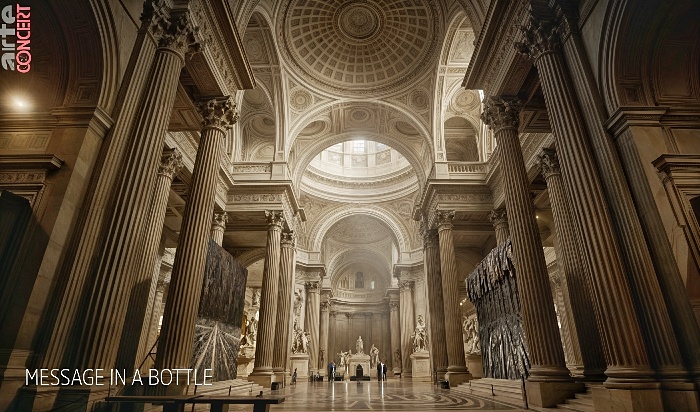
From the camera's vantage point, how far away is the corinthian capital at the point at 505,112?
8.26 meters

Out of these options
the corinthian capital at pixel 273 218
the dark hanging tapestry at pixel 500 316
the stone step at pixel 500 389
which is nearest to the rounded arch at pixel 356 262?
the corinthian capital at pixel 273 218

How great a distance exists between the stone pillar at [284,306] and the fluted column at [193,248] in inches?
337

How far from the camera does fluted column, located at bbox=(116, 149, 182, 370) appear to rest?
7387mm

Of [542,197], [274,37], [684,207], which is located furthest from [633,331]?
[274,37]

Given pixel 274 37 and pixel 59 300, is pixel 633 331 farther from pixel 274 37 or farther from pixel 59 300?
pixel 274 37

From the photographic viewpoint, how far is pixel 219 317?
10242 mm

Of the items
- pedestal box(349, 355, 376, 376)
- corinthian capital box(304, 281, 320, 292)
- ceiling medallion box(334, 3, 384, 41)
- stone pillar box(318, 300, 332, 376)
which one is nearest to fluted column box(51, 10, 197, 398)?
ceiling medallion box(334, 3, 384, 41)

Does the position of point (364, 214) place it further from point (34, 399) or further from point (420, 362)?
point (34, 399)

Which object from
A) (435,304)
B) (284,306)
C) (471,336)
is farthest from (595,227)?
(471,336)

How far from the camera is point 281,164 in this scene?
52.7 ft

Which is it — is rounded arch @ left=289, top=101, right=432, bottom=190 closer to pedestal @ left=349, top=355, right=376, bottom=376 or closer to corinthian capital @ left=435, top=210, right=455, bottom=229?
corinthian capital @ left=435, top=210, right=455, bottom=229

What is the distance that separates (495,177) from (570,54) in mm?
8910

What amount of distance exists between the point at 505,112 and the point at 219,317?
906cm

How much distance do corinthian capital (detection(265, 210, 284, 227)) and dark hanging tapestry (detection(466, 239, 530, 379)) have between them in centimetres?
792
